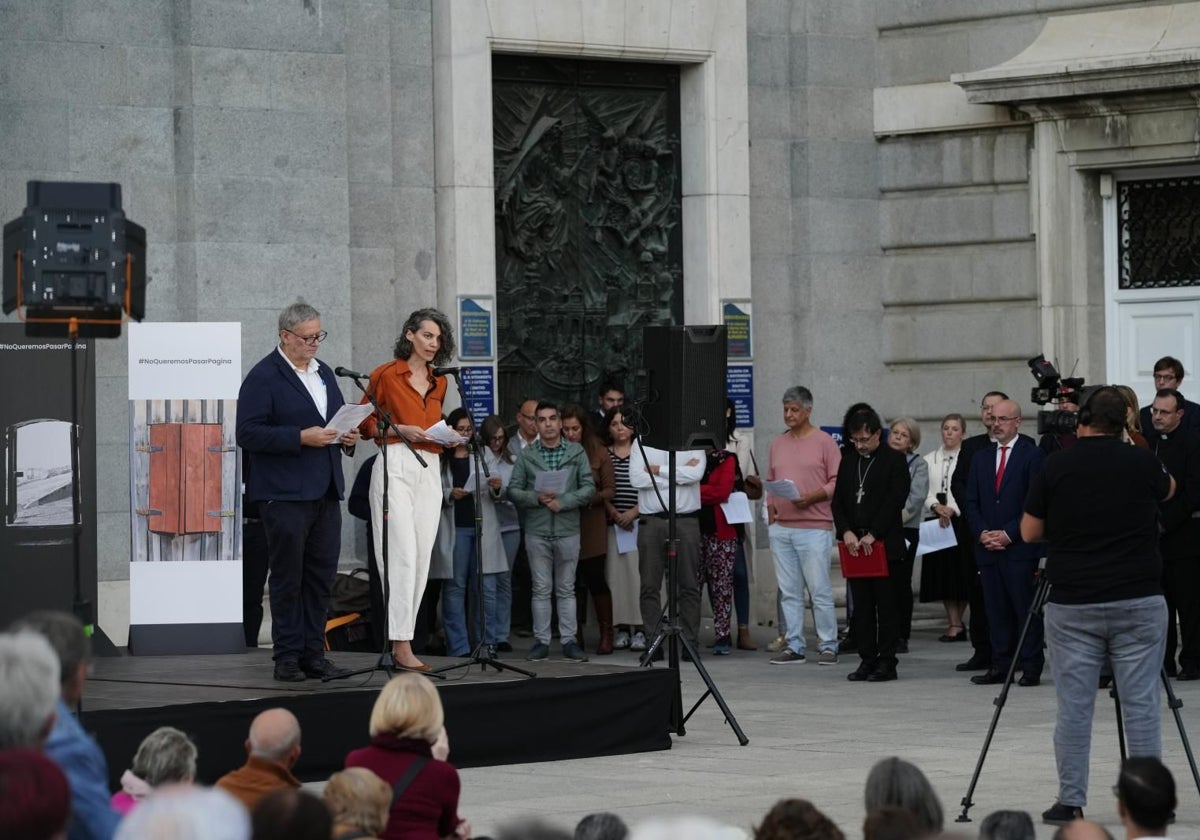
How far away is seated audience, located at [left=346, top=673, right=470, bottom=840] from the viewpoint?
6.52 meters

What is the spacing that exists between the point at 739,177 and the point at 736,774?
8336 mm

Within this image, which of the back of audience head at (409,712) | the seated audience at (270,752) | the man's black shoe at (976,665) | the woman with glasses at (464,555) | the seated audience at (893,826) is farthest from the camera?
the woman with glasses at (464,555)

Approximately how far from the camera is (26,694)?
467 cm

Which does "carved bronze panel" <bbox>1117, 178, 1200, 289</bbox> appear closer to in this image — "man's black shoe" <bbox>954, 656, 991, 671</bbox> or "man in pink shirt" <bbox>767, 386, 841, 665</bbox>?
"man in pink shirt" <bbox>767, 386, 841, 665</bbox>

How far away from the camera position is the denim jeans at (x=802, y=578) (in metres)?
14.8

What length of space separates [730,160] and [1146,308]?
351 centimetres

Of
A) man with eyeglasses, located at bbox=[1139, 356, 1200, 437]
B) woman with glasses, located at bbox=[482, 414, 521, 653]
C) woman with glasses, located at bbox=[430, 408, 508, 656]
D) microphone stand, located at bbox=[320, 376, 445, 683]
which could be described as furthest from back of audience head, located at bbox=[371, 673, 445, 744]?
woman with glasses, located at bbox=[482, 414, 521, 653]

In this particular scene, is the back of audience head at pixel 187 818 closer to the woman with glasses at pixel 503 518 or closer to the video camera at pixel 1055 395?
the video camera at pixel 1055 395

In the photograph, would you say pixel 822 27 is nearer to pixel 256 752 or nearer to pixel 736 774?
pixel 736 774

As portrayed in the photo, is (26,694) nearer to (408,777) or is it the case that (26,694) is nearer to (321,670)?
(408,777)

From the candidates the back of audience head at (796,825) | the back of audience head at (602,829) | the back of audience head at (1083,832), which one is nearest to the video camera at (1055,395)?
the back of audience head at (1083,832)

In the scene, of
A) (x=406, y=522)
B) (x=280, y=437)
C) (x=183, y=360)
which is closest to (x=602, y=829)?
(x=280, y=437)

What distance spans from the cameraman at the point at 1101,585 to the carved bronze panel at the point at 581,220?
8.52 meters

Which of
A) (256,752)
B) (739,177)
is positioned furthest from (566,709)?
(739,177)
